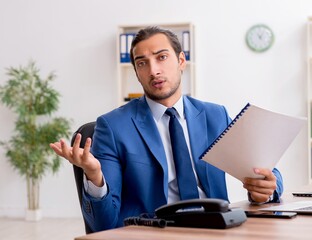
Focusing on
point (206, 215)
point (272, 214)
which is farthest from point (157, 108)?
point (206, 215)

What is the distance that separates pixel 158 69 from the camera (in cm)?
217

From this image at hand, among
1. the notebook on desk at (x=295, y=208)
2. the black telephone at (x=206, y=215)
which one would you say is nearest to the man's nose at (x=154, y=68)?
the notebook on desk at (x=295, y=208)

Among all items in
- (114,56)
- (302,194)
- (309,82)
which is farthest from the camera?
(114,56)

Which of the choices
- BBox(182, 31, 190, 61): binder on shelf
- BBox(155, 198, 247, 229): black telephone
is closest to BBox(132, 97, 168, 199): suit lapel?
BBox(155, 198, 247, 229): black telephone

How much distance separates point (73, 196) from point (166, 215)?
5.16 metres

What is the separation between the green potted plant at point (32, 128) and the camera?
6172mm

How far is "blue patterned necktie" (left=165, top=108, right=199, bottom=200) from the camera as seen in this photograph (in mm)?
2082

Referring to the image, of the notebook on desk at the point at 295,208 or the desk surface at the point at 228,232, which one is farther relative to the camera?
the notebook on desk at the point at 295,208

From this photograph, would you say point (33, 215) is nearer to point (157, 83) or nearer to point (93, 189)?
point (157, 83)

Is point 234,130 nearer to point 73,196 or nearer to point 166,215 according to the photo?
point 166,215

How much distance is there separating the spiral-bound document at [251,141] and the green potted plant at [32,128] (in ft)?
14.7

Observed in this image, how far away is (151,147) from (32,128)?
4.31m

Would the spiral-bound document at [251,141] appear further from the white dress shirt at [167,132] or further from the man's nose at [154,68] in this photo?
the man's nose at [154,68]

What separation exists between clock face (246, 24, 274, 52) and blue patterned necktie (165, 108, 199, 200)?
157 inches
